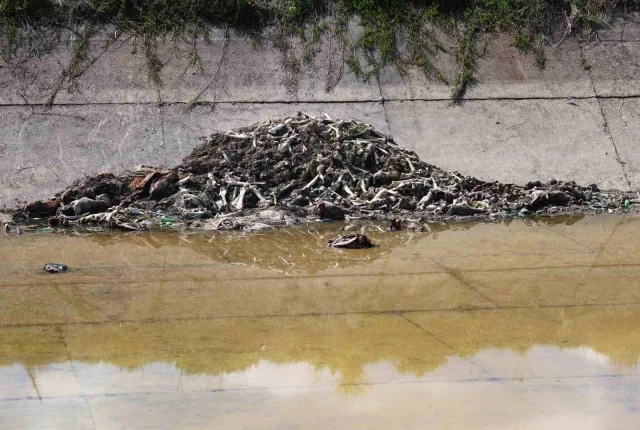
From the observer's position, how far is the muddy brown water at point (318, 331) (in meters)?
5.38

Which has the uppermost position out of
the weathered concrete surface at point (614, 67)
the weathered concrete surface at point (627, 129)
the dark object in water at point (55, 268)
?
the weathered concrete surface at point (614, 67)

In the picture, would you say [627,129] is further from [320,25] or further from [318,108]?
[320,25]

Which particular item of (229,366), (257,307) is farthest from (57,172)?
(229,366)

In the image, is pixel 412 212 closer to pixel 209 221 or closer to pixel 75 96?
pixel 209 221

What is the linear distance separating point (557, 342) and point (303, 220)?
4.52m

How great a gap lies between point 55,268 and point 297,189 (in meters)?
3.57

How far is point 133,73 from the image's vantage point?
13.6m

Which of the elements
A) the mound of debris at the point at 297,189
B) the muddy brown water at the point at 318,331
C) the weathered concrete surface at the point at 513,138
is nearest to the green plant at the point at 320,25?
the weathered concrete surface at the point at 513,138

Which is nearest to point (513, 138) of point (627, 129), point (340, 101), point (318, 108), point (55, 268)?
point (627, 129)

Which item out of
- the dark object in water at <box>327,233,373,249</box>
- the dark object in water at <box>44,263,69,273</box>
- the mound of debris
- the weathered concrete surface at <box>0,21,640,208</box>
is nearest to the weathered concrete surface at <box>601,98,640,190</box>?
the weathered concrete surface at <box>0,21,640,208</box>

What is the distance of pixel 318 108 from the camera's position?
13336 millimetres

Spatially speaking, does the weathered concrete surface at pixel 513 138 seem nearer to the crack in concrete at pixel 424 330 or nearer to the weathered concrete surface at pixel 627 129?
the weathered concrete surface at pixel 627 129

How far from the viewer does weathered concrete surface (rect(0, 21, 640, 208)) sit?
1243 centimetres

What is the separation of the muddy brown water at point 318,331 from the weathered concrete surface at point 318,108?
2.60 m
